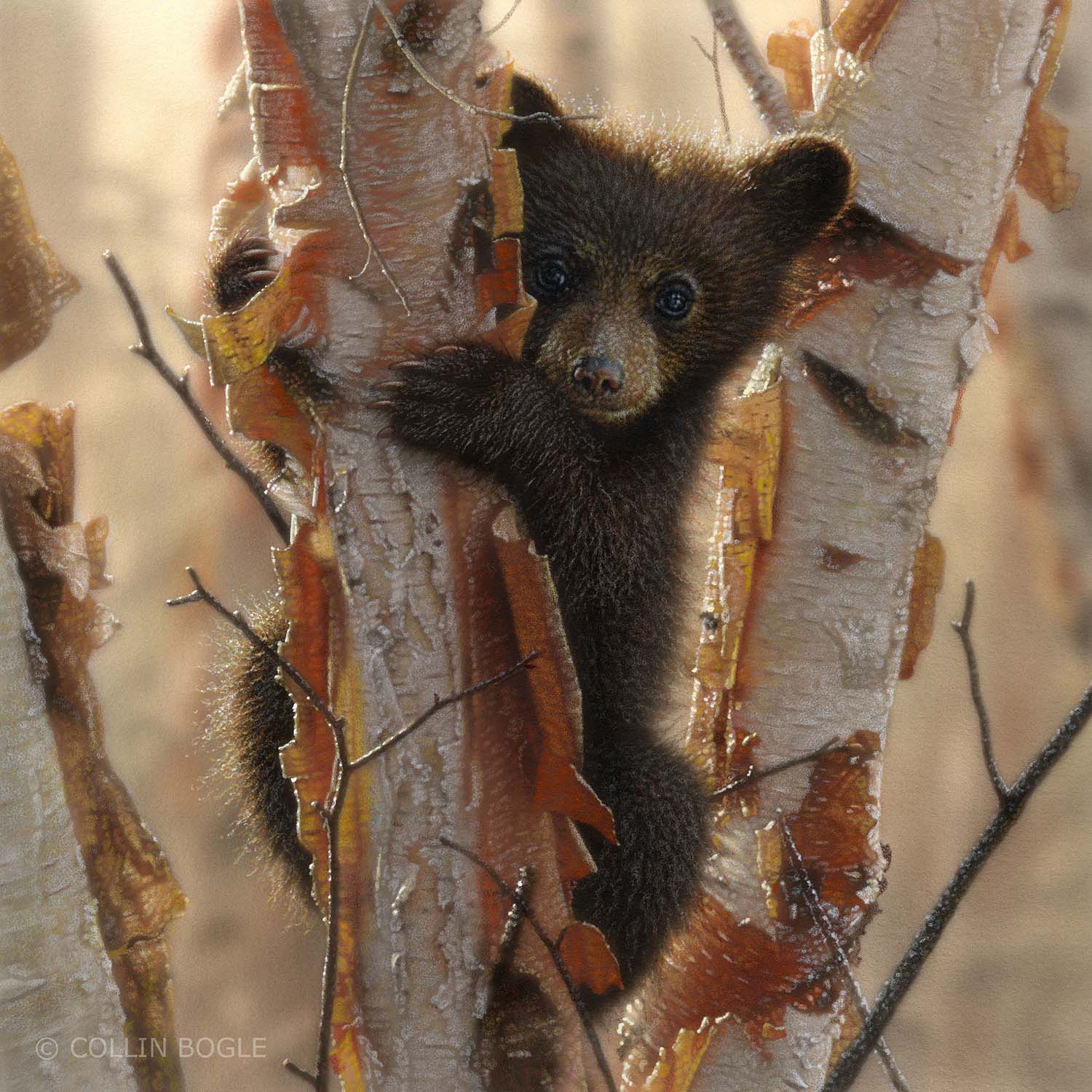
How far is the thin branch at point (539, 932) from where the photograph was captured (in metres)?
0.96

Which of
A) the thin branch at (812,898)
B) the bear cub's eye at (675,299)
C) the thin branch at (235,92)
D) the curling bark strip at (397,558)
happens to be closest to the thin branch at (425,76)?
the curling bark strip at (397,558)

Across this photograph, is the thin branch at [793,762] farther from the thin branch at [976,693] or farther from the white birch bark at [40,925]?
the white birch bark at [40,925]

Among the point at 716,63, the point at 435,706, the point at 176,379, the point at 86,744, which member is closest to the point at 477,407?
the point at 176,379

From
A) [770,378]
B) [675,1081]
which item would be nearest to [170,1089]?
[675,1081]

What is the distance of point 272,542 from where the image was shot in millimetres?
1898

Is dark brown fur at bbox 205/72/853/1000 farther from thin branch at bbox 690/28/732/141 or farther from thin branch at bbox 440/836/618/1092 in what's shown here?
thin branch at bbox 440/836/618/1092

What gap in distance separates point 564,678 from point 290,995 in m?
1.06

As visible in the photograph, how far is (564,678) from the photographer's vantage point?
1.02 meters

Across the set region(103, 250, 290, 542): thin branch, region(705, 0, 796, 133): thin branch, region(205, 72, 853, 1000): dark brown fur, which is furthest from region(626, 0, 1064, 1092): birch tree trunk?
region(103, 250, 290, 542): thin branch

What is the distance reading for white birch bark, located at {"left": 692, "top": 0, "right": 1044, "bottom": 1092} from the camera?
1.24 meters

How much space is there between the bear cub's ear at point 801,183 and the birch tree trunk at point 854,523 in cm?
7

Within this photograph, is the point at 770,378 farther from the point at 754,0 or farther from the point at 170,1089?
the point at 170,1089

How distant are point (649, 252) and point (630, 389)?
0.26 m

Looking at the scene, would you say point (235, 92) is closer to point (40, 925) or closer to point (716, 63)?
point (716, 63)
